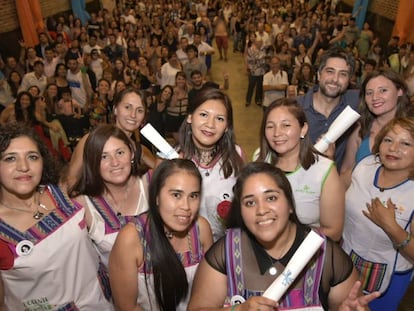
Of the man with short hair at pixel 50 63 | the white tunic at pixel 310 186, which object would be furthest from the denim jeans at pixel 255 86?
the white tunic at pixel 310 186

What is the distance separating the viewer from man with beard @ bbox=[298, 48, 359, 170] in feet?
9.99

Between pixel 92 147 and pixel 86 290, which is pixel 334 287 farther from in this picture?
pixel 92 147

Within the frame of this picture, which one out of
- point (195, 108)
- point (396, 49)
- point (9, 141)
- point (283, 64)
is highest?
point (396, 49)

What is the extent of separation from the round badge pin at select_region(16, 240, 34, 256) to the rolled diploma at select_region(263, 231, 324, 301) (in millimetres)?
1139

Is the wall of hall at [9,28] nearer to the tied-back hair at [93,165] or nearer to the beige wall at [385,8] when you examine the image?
the tied-back hair at [93,165]

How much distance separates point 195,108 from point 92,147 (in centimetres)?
71

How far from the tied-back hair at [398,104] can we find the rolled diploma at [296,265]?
164cm

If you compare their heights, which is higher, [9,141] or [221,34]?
[221,34]

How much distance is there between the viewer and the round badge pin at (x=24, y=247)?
1839 millimetres

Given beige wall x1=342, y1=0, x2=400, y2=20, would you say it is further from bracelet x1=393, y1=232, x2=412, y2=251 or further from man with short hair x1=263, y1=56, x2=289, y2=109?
bracelet x1=393, y1=232, x2=412, y2=251

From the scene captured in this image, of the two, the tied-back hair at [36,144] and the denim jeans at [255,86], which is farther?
the denim jeans at [255,86]

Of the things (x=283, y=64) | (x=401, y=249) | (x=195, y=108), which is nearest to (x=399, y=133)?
(x=401, y=249)

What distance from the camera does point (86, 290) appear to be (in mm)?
2119

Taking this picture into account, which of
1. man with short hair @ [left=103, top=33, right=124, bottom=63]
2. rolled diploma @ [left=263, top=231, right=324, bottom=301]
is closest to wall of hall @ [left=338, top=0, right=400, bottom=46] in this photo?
man with short hair @ [left=103, top=33, right=124, bottom=63]
